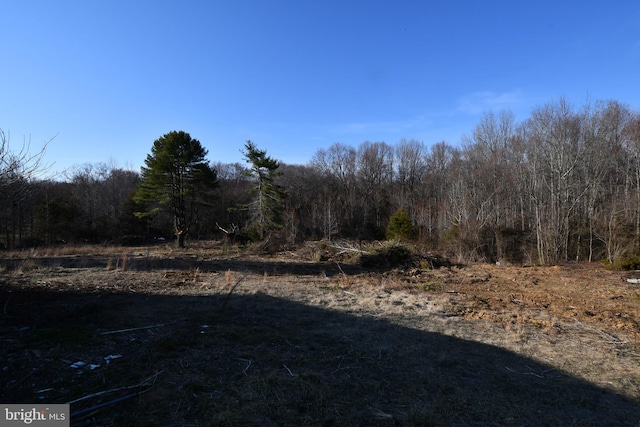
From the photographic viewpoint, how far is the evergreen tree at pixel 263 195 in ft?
79.4

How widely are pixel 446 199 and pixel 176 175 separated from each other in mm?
23436

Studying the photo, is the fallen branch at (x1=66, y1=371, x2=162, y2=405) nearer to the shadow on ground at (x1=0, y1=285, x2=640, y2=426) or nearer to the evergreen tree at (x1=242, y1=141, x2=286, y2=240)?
the shadow on ground at (x1=0, y1=285, x2=640, y2=426)

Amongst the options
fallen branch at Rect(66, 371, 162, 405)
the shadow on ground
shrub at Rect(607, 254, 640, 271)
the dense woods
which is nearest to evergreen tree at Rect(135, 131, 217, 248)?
the dense woods

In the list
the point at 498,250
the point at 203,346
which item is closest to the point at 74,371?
the point at 203,346

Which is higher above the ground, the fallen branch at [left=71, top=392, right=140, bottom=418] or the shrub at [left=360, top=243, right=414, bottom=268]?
the shrub at [left=360, top=243, right=414, bottom=268]

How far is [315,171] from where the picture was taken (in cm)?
4841

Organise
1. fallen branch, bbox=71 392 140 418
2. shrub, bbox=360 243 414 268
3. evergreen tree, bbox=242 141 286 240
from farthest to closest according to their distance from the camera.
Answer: evergreen tree, bbox=242 141 286 240
shrub, bbox=360 243 414 268
fallen branch, bbox=71 392 140 418

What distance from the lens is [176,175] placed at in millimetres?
25922

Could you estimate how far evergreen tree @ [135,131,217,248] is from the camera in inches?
979

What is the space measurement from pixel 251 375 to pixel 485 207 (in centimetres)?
2797

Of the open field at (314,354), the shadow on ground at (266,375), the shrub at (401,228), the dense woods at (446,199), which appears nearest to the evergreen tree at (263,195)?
the dense woods at (446,199)

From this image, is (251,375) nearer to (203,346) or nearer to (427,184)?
(203,346)

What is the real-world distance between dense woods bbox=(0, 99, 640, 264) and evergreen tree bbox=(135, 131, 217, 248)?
2.31m

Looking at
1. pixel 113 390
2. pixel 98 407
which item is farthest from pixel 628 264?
pixel 98 407
